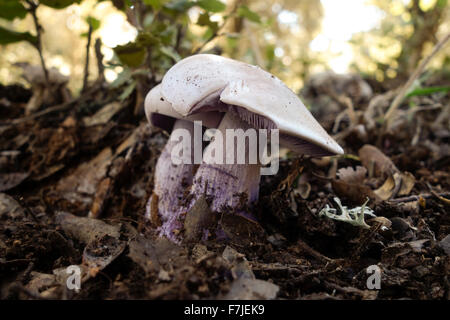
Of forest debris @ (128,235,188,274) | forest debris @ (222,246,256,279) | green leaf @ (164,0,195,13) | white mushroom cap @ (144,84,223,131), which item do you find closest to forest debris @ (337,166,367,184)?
white mushroom cap @ (144,84,223,131)

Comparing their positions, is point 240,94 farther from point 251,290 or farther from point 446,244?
point 446,244

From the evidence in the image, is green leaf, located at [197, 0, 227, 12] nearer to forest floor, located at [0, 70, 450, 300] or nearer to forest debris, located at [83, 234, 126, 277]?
forest floor, located at [0, 70, 450, 300]

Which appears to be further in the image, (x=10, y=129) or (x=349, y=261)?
(x=10, y=129)

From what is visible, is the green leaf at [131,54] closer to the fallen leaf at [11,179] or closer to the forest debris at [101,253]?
the fallen leaf at [11,179]

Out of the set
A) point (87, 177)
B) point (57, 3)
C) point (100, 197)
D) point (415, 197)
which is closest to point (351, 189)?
point (415, 197)
